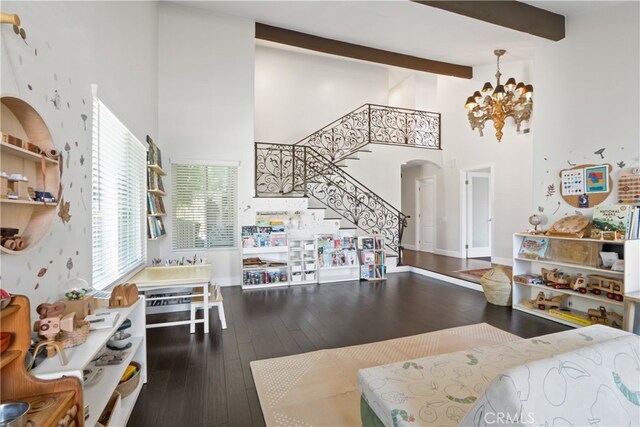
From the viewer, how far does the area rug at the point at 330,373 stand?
198 cm

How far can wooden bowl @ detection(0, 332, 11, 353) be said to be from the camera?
106 cm

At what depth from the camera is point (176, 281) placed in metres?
3.12

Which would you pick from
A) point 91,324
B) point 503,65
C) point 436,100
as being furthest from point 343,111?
point 91,324

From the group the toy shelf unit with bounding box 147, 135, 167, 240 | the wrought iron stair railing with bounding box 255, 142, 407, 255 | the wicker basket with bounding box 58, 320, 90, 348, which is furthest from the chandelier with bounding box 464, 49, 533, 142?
the wicker basket with bounding box 58, 320, 90, 348

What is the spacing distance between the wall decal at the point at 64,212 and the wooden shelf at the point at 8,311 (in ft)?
2.89

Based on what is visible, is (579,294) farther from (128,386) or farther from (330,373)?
(128,386)

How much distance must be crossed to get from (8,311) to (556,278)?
4.99 m

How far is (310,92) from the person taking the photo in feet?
26.4

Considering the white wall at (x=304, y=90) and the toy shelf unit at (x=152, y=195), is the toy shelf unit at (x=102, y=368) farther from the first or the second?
the white wall at (x=304, y=90)

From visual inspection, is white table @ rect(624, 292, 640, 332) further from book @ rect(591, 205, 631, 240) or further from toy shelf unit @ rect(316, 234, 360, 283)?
toy shelf unit @ rect(316, 234, 360, 283)

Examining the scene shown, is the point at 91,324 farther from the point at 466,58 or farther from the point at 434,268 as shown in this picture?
the point at 466,58

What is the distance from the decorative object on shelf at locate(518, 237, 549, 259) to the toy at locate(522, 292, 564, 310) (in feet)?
1.66

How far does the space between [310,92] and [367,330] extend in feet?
21.6

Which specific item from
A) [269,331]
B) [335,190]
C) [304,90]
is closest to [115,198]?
[269,331]
